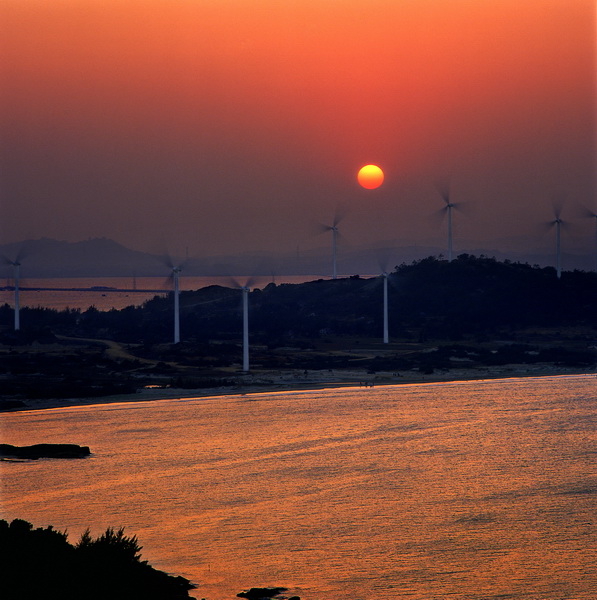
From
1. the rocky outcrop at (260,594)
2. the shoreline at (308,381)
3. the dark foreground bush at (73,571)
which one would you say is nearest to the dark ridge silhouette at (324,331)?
the shoreline at (308,381)

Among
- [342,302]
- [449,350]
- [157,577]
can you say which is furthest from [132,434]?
[342,302]

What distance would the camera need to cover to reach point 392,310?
136 meters

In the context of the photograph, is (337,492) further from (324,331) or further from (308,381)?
(324,331)

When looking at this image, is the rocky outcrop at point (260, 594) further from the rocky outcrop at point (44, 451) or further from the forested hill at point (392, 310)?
the forested hill at point (392, 310)

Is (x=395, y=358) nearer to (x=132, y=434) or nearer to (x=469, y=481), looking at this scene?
(x=132, y=434)

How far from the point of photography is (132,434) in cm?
5256

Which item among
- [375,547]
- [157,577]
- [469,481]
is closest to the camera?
[157,577]

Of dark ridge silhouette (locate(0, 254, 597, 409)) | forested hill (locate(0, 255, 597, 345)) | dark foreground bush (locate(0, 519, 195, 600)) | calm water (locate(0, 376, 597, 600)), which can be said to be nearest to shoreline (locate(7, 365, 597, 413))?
dark ridge silhouette (locate(0, 254, 597, 409))

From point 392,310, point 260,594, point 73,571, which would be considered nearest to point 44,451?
point 260,594

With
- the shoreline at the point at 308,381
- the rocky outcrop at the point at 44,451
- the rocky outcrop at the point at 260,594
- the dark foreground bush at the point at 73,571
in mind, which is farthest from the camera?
the shoreline at the point at 308,381

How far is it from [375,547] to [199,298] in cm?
13764

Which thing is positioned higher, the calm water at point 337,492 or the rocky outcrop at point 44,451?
the rocky outcrop at point 44,451

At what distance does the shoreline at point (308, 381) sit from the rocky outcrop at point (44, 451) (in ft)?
56.3

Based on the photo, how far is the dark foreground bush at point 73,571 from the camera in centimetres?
1945
